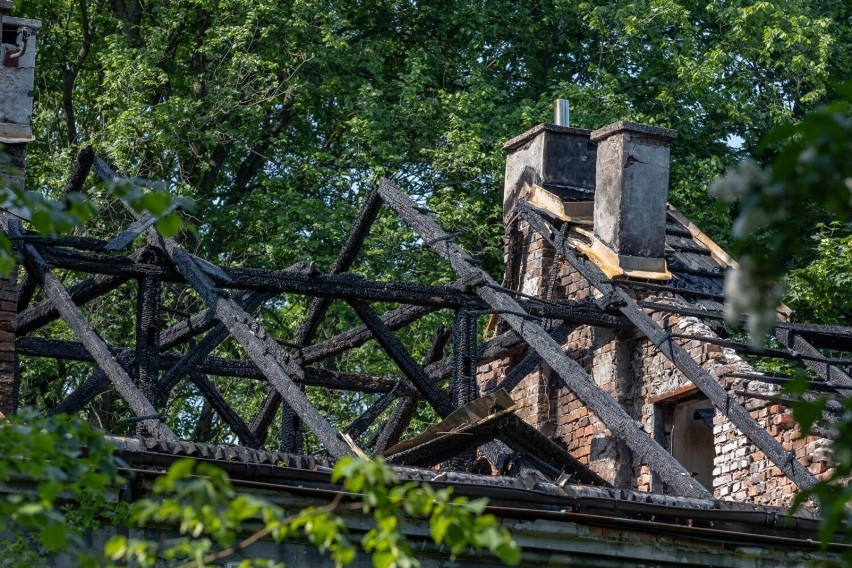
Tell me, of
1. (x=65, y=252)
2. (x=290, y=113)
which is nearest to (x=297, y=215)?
(x=290, y=113)

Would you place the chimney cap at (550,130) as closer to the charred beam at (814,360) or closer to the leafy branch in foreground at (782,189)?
the charred beam at (814,360)

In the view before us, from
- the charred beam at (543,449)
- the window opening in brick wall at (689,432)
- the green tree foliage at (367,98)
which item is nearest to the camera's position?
the charred beam at (543,449)

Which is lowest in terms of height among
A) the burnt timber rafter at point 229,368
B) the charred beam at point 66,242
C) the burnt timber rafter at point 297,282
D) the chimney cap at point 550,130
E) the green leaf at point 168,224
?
the burnt timber rafter at point 229,368

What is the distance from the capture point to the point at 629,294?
1479cm

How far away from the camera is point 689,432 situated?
14.6 meters

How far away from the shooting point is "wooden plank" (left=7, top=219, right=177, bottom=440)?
442 inches

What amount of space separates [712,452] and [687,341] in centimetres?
123

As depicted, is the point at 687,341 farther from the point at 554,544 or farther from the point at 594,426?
the point at 554,544

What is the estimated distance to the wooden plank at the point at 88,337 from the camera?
36.8ft

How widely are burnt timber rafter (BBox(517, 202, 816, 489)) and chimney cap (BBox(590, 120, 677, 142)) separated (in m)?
1.02

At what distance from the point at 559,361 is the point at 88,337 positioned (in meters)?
3.69

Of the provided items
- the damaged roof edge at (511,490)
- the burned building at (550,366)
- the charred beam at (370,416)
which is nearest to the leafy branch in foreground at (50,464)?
the damaged roof edge at (511,490)

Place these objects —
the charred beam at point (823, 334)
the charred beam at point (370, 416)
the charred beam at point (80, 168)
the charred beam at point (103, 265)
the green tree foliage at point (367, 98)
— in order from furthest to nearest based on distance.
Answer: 1. the green tree foliage at point (367, 98)
2. the charred beam at point (370, 416)
3. the charred beam at point (80, 168)
4. the charred beam at point (823, 334)
5. the charred beam at point (103, 265)

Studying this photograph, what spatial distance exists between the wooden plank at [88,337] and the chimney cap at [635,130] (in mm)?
5537
